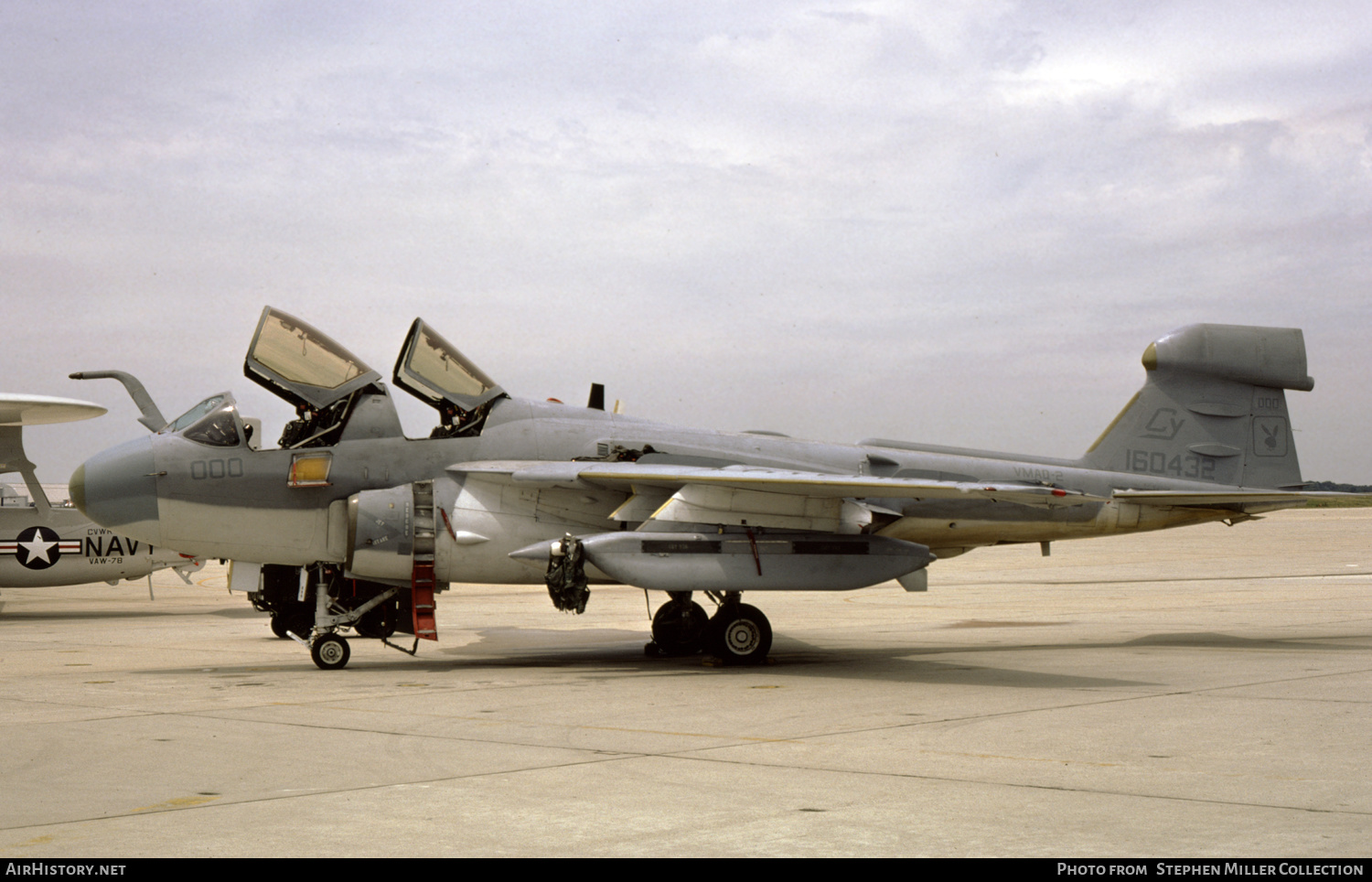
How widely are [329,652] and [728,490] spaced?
4.53m

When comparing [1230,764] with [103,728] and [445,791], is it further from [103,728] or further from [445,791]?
[103,728]

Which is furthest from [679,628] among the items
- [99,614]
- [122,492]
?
[99,614]

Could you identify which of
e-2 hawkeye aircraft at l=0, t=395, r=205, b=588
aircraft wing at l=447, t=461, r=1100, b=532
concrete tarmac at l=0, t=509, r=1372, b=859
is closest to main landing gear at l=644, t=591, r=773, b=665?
concrete tarmac at l=0, t=509, r=1372, b=859

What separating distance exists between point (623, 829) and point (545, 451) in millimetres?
8317

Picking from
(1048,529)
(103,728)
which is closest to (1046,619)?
→ (1048,529)

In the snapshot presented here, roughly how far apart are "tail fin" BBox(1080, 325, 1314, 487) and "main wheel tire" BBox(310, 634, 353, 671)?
9.64 metres

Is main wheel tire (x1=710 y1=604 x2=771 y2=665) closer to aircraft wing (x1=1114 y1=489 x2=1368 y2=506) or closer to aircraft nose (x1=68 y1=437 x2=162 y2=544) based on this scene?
aircraft wing (x1=1114 y1=489 x2=1368 y2=506)

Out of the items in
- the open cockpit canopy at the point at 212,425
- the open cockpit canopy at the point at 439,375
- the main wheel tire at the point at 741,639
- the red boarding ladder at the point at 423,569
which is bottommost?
the main wheel tire at the point at 741,639

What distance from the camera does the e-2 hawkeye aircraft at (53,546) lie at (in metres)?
20.7

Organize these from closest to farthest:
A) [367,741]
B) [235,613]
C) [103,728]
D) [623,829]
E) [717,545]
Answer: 1. [623,829]
2. [367,741]
3. [103,728]
4. [717,545]
5. [235,613]

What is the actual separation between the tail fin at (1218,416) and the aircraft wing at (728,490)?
4.55 metres

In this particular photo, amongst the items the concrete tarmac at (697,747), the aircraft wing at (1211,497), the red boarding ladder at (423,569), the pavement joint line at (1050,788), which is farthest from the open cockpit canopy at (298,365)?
the aircraft wing at (1211,497)

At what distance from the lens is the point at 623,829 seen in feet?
16.8

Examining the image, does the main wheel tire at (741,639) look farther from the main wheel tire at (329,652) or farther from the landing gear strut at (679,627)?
the main wheel tire at (329,652)
